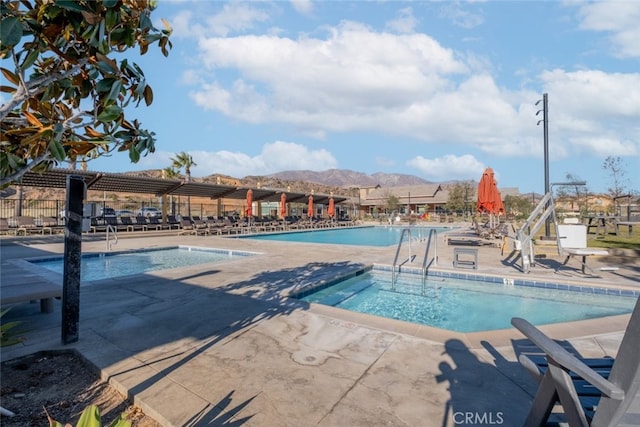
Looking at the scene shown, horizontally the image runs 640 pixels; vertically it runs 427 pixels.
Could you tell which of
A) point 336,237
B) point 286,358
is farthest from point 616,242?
point 336,237

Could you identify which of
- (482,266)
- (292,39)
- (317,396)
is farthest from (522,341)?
(292,39)

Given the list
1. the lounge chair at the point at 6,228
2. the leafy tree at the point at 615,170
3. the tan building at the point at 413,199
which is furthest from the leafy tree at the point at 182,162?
the leafy tree at the point at 615,170

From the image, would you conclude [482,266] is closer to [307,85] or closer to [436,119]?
[307,85]

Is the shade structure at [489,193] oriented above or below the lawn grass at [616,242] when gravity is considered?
above

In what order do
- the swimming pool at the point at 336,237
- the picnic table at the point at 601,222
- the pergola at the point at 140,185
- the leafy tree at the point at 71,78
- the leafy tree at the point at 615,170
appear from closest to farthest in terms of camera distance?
1. the leafy tree at the point at 71,78
2. the picnic table at the point at 601,222
3. the pergola at the point at 140,185
4. the swimming pool at the point at 336,237
5. the leafy tree at the point at 615,170

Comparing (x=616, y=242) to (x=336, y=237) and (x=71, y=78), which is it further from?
(x=71, y=78)

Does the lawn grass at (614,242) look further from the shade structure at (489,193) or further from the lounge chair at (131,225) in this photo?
the lounge chair at (131,225)

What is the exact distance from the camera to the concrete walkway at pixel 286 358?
6.82ft

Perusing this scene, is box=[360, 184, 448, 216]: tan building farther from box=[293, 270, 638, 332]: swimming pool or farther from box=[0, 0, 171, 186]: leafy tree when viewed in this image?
box=[0, 0, 171, 186]: leafy tree

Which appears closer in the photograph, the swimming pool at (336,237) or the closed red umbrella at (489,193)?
→ the closed red umbrella at (489,193)

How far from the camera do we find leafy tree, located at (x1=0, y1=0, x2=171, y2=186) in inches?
→ 56.8

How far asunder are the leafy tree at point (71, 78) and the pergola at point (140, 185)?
11.0 m

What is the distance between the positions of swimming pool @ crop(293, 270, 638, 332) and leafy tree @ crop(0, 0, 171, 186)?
12.9 ft

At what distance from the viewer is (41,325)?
3.70 m
